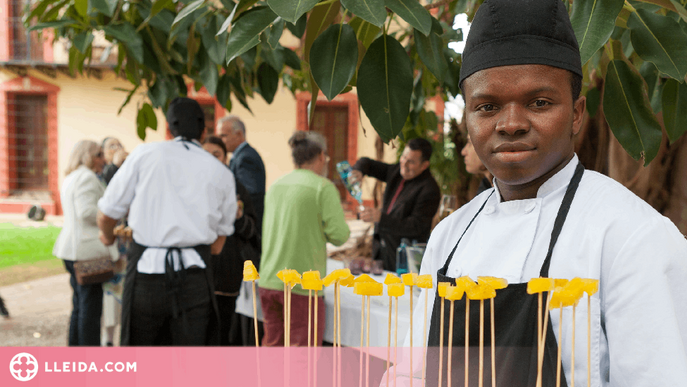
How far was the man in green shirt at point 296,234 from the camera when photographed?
230cm

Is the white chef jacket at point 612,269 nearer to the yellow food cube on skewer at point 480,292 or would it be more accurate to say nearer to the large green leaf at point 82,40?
the yellow food cube on skewer at point 480,292

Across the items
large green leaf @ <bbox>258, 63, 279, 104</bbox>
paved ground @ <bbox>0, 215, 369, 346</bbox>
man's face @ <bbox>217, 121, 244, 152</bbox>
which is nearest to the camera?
large green leaf @ <bbox>258, 63, 279, 104</bbox>

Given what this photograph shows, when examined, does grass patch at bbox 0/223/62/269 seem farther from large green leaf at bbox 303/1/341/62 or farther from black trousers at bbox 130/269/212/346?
large green leaf at bbox 303/1/341/62

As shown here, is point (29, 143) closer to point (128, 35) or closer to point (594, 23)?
point (128, 35)

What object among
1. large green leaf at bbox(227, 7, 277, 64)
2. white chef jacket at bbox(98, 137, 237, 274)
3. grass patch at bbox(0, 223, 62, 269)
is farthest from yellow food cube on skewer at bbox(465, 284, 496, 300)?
grass patch at bbox(0, 223, 62, 269)

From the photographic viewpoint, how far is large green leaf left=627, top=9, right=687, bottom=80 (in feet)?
2.56

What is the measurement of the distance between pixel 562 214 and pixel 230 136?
2.99 meters

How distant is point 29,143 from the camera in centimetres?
1077

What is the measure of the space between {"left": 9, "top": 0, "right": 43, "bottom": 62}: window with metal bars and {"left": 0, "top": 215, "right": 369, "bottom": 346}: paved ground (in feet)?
22.2

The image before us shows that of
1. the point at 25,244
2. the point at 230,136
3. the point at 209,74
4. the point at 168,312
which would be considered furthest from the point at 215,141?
the point at 25,244

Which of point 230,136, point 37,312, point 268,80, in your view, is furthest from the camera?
point 37,312

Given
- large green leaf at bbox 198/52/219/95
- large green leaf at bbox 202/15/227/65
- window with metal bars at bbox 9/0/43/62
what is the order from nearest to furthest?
large green leaf at bbox 202/15/227/65
large green leaf at bbox 198/52/219/95
window with metal bars at bbox 9/0/43/62

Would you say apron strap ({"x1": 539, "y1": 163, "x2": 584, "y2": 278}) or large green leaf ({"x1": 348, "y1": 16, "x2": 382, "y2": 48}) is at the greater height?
large green leaf ({"x1": 348, "y1": 16, "x2": 382, "y2": 48})

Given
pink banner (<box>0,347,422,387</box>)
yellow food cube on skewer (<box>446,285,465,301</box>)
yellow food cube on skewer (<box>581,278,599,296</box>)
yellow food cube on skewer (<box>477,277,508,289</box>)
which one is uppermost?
yellow food cube on skewer (<box>581,278,599,296</box>)
